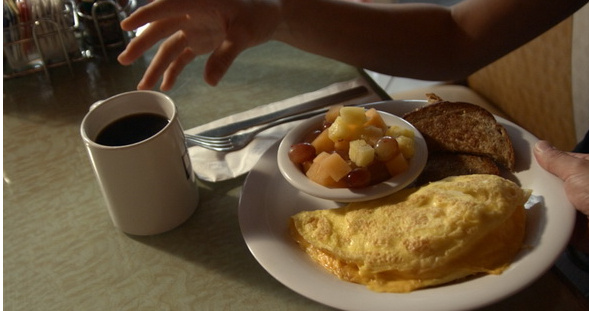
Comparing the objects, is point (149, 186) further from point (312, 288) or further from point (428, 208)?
point (428, 208)

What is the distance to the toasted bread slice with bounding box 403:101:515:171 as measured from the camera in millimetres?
979

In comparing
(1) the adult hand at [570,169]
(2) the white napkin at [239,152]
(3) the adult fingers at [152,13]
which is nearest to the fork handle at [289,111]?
(2) the white napkin at [239,152]

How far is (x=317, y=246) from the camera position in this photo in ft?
2.70

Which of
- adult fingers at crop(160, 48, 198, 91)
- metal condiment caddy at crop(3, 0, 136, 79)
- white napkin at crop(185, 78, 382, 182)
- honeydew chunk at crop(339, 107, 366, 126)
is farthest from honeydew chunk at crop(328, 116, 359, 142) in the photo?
metal condiment caddy at crop(3, 0, 136, 79)

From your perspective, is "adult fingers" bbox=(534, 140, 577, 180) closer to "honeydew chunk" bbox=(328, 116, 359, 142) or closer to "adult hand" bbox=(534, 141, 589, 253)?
"adult hand" bbox=(534, 141, 589, 253)

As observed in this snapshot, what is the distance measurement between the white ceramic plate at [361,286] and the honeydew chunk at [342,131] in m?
0.14

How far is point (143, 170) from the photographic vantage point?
85 centimetres

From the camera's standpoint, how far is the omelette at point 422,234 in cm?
75

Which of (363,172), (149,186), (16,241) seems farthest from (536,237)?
(16,241)

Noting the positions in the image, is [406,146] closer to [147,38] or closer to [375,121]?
[375,121]

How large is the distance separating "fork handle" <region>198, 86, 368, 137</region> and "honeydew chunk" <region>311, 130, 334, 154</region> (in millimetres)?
277

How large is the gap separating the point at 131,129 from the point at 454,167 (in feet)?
1.86

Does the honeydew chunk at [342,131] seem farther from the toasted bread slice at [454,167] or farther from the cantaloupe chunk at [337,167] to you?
the toasted bread slice at [454,167]

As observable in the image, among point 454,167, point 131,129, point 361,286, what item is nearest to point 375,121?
point 454,167
